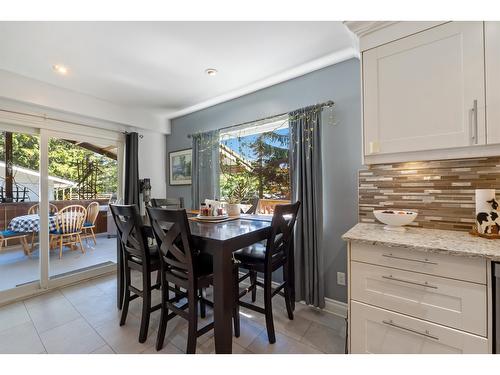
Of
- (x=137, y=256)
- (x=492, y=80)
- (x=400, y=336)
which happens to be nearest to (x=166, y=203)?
(x=137, y=256)

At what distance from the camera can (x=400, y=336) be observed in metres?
1.18

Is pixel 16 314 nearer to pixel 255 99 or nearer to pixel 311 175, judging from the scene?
pixel 311 175

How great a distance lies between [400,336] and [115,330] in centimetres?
205

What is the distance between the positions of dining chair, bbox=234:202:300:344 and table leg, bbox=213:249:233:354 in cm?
27

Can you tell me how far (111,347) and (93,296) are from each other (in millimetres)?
1046

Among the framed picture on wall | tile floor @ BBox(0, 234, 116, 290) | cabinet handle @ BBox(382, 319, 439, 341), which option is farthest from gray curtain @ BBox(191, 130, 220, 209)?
cabinet handle @ BBox(382, 319, 439, 341)

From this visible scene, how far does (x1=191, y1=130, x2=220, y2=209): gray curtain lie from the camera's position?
312cm

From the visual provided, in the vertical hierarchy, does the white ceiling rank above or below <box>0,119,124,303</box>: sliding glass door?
above

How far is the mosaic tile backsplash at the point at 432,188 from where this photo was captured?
4.72 ft

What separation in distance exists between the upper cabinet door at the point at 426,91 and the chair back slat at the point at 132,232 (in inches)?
70.0

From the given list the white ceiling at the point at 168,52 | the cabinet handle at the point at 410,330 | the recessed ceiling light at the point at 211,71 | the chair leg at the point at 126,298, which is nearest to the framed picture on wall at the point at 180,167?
the white ceiling at the point at 168,52

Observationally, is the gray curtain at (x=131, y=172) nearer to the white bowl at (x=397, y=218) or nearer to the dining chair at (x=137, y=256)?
the dining chair at (x=137, y=256)

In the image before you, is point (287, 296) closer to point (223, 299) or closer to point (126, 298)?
point (223, 299)

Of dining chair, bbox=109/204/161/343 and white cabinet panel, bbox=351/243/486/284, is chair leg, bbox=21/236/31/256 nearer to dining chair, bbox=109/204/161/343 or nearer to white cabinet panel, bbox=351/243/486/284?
dining chair, bbox=109/204/161/343
